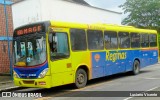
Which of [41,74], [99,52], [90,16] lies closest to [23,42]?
[41,74]

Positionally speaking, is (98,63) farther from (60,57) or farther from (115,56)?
(60,57)

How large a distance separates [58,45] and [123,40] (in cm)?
563

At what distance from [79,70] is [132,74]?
5.55m

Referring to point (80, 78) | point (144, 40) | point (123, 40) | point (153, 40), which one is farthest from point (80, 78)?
point (153, 40)

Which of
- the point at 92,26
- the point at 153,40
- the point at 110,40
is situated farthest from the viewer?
the point at 153,40

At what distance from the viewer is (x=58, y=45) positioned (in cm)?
1236

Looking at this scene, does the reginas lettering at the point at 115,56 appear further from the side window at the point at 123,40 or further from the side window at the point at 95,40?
the side window at the point at 95,40

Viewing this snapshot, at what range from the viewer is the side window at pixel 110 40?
50.9 feet

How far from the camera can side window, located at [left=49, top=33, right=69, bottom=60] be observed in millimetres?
12070

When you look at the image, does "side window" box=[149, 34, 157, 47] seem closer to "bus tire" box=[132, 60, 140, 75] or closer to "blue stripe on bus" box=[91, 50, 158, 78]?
"blue stripe on bus" box=[91, 50, 158, 78]

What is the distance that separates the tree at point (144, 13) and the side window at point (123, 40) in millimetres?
31326

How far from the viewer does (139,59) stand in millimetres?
18797

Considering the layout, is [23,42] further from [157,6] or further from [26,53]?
[157,6]

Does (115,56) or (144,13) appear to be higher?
(144,13)
